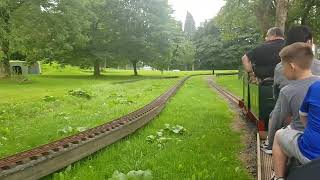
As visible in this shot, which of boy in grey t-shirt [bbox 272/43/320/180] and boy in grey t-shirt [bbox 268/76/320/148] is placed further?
boy in grey t-shirt [bbox 268/76/320/148]

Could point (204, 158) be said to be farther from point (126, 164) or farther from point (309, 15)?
point (309, 15)

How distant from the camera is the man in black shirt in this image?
950cm

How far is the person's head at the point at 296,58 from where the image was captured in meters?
5.07

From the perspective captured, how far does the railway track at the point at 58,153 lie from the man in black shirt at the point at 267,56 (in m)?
3.15

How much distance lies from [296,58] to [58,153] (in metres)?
4.21

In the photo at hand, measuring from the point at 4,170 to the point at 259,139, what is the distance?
4.33 metres

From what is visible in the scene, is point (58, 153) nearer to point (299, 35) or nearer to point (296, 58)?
point (299, 35)

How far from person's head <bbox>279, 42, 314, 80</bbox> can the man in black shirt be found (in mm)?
4236

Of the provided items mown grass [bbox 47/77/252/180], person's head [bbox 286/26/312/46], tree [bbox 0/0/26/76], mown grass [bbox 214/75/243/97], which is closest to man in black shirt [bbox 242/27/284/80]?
mown grass [bbox 47/77/252/180]

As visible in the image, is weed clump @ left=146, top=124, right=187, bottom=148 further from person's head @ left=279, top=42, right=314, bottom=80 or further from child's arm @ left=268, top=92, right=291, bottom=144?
person's head @ left=279, top=42, right=314, bottom=80

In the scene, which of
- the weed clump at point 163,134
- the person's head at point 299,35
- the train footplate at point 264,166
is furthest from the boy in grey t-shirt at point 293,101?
the weed clump at point 163,134

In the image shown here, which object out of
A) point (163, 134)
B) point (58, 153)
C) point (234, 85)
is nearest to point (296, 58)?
point (58, 153)

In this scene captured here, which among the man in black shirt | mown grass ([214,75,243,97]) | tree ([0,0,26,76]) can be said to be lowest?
mown grass ([214,75,243,97])

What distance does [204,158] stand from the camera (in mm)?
9008
